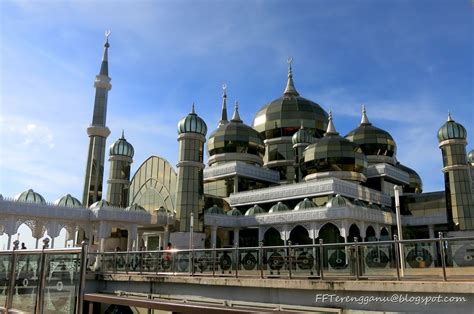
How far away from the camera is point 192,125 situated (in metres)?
35.5

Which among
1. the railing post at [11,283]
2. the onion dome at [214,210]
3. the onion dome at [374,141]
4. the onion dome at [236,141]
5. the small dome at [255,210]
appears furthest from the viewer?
the onion dome at [374,141]

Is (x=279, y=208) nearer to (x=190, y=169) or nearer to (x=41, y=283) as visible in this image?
(x=190, y=169)

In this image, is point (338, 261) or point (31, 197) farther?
point (31, 197)

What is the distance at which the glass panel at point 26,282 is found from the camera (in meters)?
7.23

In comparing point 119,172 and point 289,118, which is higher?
point 289,118

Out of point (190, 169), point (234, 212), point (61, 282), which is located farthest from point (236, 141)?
point (61, 282)

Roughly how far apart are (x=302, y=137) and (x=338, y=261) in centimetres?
3593

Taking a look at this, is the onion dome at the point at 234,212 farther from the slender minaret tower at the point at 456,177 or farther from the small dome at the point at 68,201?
the slender minaret tower at the point at 456,177

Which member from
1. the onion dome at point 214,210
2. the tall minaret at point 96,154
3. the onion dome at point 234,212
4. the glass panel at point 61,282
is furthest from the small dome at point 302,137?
the glass panel at point 61,282

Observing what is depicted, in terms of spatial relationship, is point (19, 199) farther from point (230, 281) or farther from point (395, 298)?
point (395, 298)

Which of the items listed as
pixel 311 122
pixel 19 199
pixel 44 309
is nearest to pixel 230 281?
pixel 44 309

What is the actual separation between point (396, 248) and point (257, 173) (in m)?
34.4

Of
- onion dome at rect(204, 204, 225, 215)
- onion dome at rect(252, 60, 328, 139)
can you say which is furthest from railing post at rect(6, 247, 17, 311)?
onion dome at rect(252, 60, 328, 139)

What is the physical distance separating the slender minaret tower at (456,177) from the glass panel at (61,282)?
3728cm
